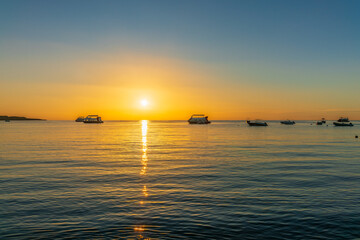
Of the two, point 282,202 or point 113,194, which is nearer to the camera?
point 282,202

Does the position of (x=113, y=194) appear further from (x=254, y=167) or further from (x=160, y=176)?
(x=254, y=167)

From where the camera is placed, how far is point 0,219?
14570mm

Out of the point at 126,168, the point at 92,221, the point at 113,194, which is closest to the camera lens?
the point at 92,221

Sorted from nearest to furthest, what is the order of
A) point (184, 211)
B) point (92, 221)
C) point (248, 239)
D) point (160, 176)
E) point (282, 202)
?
point (248, 239), point (92, 221), point (184, 211), point (282, 202), point (160, 176)

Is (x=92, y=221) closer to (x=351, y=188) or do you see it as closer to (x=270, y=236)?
(x=270, y=236)

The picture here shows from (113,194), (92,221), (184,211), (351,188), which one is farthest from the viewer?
(351,188)

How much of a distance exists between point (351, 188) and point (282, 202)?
24.4 ft

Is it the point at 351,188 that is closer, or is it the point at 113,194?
the point at 113,194

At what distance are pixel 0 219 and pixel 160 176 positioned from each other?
1450cm

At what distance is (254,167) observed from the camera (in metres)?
32.5

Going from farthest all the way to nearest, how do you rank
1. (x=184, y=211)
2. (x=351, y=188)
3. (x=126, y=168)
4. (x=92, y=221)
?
(x=126, y=168), (x=351, y=188), (x=184, y=211), (x=92, y=221)

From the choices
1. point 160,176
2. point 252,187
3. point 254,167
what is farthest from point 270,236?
Answer: point 254,167

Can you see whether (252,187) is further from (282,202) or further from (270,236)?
(270,236)

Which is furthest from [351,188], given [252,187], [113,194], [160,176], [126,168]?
[126,168]
